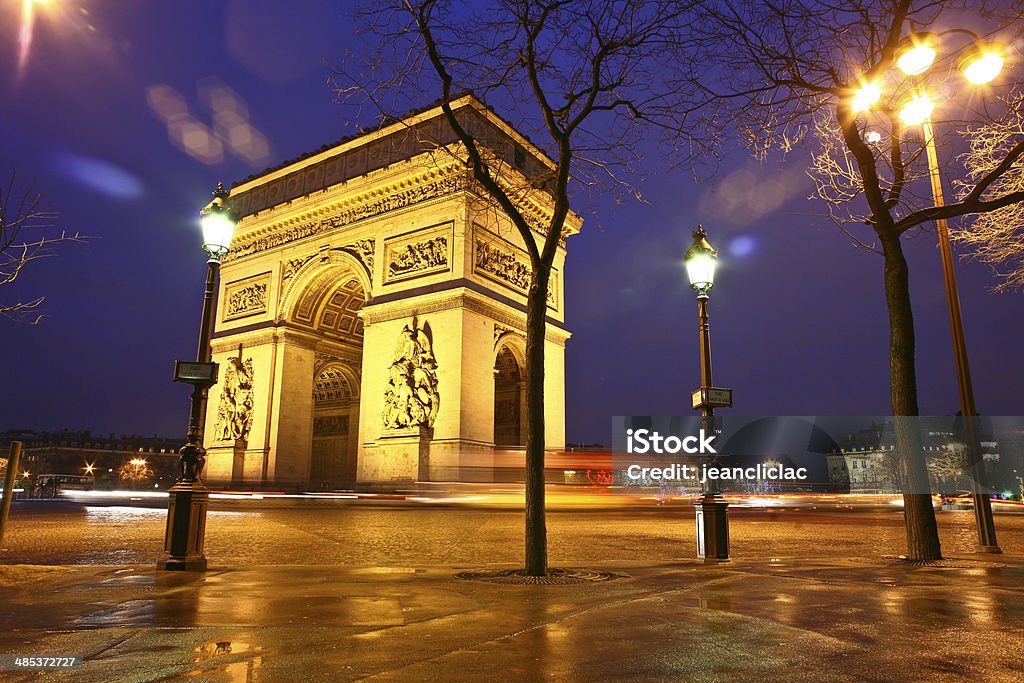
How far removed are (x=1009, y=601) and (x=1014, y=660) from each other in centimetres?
220

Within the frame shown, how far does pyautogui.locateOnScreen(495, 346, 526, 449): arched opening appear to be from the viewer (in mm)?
26453

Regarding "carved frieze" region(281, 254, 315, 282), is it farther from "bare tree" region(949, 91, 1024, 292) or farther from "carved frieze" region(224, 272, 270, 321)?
"bare tree" region(949, 91, 1024, 292)

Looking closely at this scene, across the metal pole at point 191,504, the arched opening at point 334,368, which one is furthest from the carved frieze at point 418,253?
the metal pole at point 191,504

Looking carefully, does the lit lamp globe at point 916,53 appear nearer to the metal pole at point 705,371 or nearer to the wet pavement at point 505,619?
the metal pole at point 705,371

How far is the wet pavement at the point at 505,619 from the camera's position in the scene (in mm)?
3096

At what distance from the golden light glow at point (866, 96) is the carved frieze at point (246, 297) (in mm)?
24407

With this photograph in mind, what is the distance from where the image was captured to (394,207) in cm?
2538

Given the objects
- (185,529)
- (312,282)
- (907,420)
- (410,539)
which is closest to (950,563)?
(907,420)

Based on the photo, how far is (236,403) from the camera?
91.6 feet

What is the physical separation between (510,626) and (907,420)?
6.07m

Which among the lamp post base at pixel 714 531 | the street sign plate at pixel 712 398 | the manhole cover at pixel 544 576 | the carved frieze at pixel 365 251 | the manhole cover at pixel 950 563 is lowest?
the manhole cover at pixel 950 563

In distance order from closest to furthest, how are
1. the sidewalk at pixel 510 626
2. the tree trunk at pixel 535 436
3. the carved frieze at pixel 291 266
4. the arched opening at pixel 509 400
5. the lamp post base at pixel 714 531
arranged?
the sidewalk at pixel 510 626
the tree trunk at pixel 535 436
the lamp post base at pixel 714 531
the arched opening at pixel 509 400
the carved frieze at pixel 291 266

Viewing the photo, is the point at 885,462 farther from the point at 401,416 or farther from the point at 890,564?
the point at 890,564

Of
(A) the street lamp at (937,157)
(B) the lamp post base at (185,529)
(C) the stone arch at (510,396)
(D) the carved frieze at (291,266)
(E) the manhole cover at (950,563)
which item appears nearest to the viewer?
(B) the lamp post base at (185,529)
